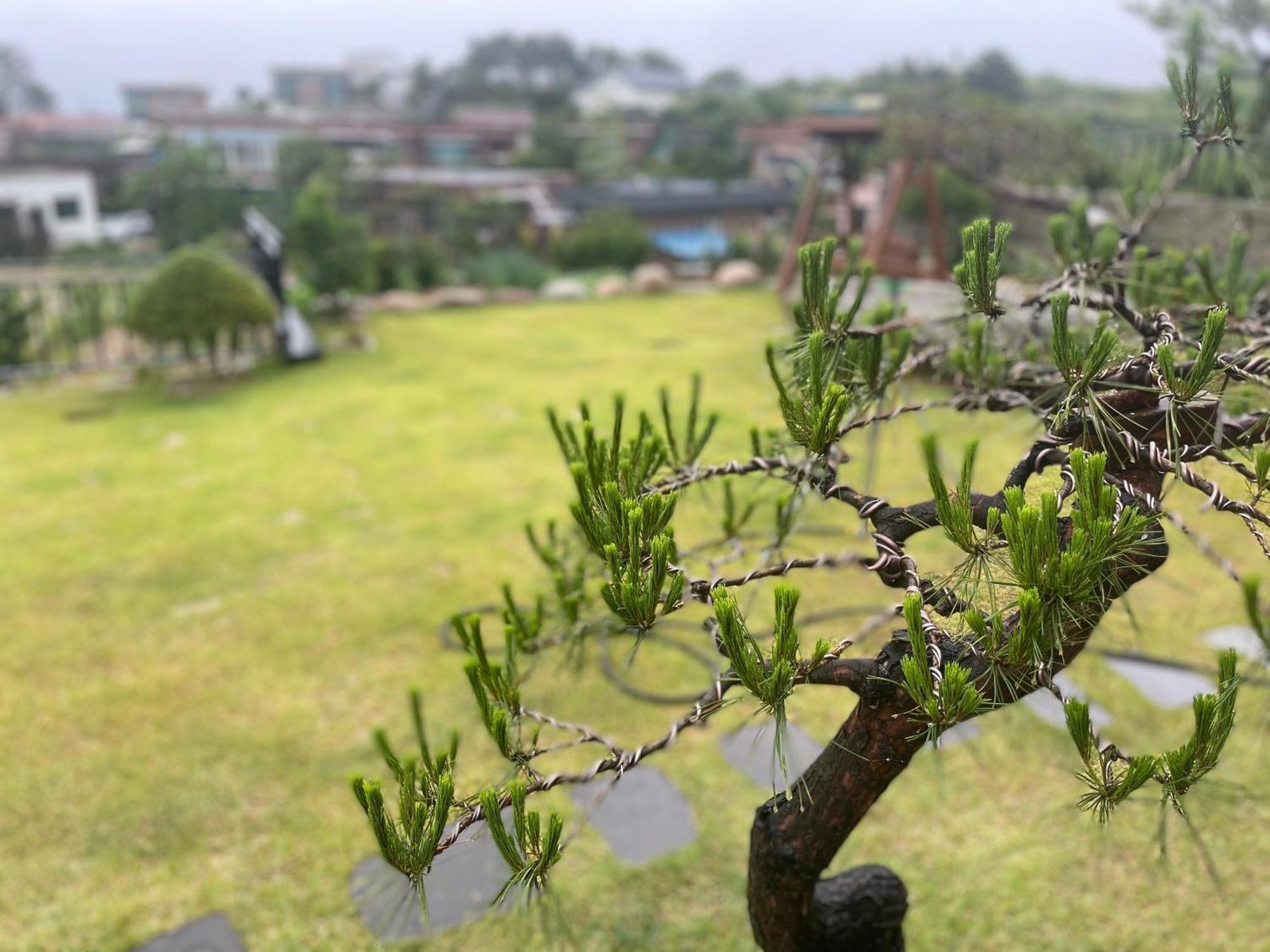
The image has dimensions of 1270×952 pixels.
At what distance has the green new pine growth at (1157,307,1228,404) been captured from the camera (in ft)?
3.92

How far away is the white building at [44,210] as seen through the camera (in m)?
23.9

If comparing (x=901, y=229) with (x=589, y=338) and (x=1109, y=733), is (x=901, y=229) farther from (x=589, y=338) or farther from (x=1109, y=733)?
(x=1109, y=733)

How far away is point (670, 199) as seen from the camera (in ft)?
85.2

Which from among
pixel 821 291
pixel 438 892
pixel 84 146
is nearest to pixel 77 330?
pixel 438 892

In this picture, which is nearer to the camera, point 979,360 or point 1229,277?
point 979,360

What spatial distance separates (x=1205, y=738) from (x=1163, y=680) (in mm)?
3043

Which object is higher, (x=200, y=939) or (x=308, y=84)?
(x=308, y=84)

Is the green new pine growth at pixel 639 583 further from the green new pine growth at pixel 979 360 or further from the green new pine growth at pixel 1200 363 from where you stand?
the green new pine growth at pixel 979 360

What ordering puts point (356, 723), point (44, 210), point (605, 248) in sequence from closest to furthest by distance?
1. point (356, 723)
2. point (605, 248)
3. point (44, 210)

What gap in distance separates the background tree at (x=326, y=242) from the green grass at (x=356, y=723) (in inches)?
166

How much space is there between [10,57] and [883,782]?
279ft

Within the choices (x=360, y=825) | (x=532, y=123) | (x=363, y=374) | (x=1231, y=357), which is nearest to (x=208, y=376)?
(x=363, y=374)

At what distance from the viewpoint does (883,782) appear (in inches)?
64.9

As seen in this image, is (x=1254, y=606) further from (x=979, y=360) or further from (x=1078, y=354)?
(x=979, y=360)
